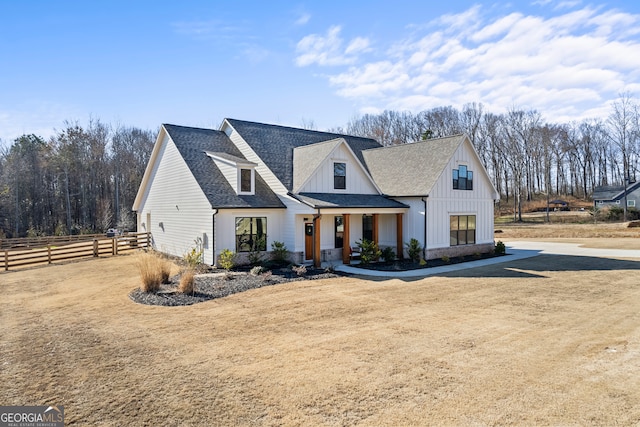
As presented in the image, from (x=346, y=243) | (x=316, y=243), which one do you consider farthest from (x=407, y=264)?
(x=316, y=243)

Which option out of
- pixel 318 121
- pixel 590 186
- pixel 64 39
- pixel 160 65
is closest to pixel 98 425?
pixel 64 39

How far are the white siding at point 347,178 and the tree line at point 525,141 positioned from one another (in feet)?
119

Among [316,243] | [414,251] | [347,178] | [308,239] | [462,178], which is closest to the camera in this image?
[316,243]

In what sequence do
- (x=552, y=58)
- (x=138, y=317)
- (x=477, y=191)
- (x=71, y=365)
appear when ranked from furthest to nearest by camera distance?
(x=477, y=191), (x=552, y=58), (x=138, y=317), (x=71, y=365)

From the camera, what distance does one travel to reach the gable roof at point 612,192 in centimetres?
5366

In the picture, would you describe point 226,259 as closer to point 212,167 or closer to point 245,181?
point 245,181

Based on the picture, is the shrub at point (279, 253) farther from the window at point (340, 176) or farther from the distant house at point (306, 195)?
the window at point (340, 176)

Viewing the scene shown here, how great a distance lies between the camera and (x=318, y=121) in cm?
5281

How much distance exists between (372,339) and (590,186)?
8069 cm

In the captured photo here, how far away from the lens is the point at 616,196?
54.4m

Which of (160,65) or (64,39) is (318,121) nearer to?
(160,65)

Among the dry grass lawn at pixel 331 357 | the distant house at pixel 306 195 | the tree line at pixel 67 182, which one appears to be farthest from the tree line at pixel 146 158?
the dry grass lawn at pixel 331 357

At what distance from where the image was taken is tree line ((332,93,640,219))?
56000 mm

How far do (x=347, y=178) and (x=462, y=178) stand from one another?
21.0 feet
